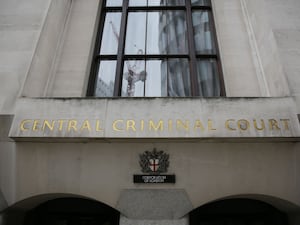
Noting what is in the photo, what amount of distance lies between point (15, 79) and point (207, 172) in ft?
18.1

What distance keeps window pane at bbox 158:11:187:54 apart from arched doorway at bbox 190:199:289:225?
5.04 m

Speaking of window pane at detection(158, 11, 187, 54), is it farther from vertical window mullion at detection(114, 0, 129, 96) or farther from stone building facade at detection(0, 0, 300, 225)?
stone building facade at detection(0, 0, 300, 225)

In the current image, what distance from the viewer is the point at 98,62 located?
24.7ft

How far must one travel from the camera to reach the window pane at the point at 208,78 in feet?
22.3

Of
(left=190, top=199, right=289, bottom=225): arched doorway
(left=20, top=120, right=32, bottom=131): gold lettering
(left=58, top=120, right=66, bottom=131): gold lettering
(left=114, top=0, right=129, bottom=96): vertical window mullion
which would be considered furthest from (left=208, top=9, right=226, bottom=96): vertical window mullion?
(left=20, top=120, right=32, bottom=131): gold lettering

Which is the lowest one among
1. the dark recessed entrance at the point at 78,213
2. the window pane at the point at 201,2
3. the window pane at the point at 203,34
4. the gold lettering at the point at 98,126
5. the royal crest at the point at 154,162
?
the dark recessed entrance at the point at 78,213

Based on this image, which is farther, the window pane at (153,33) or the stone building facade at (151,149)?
the window pane at (153,33)

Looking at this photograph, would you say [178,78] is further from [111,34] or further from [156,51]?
[111,34]

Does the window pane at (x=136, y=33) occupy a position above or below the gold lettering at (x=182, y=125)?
above

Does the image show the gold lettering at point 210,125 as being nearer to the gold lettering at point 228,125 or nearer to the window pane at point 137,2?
the gold lettering at point 228,125

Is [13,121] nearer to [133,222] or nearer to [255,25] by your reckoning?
[133,222]

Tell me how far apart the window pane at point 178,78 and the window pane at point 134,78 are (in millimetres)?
856

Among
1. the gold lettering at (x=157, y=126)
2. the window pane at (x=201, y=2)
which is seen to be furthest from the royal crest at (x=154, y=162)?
the window pane at (x=201, y=2)

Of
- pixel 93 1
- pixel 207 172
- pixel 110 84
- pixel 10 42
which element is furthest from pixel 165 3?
pixel 207 172
